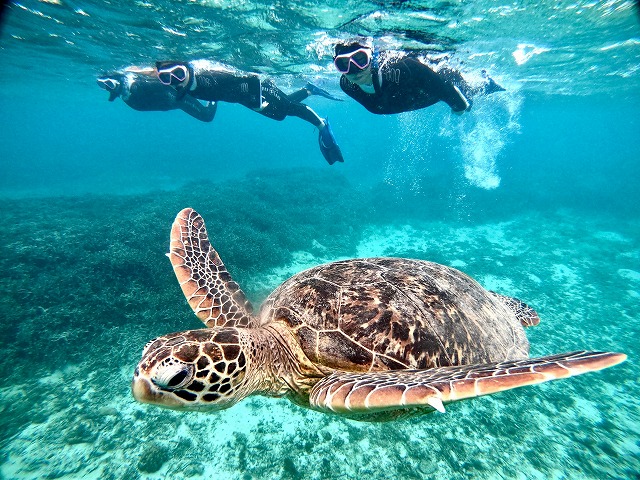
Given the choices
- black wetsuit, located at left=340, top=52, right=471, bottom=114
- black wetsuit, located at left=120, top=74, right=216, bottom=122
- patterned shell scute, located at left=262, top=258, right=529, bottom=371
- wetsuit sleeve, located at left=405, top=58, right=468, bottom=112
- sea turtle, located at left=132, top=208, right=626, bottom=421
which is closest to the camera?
sea turtle, located at left=132, top=208, right=626, bottom=421

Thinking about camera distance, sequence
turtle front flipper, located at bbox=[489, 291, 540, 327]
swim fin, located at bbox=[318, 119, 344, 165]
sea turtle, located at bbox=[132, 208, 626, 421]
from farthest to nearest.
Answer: swim fin, located at bbox=[318, 119, 344, 165] < turtle front flipper, located at bbox=[489, 291, 540, 327] < sea turtle, located at bbox=[132, 208, 626, 421]

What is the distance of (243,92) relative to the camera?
8805 mm

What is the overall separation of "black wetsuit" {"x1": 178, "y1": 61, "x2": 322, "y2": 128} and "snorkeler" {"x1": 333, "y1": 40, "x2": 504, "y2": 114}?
371 centimetres

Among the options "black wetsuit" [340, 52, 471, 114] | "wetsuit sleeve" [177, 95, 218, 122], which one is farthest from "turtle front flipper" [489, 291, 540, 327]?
"wetsuit sleeve" [177, 95, 218, 122]

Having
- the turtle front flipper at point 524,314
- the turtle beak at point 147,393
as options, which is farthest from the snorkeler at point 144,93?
the turtle front flipper at point 524,314

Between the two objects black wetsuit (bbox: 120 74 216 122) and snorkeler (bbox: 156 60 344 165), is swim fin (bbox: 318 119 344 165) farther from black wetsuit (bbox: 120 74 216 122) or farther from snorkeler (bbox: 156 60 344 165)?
black wetsuit (bbox: 120 74 216 122)

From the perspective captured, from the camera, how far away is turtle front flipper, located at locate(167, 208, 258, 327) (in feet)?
9.55

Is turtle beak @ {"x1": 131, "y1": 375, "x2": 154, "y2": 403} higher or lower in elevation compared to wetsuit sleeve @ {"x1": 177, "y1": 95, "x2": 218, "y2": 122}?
lower

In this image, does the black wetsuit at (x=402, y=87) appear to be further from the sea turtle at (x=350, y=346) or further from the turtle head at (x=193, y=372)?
the turtle head at (x=193, y=372)

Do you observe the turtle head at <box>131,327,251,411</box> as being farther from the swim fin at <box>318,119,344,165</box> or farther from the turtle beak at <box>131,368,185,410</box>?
the swim fin at <box>318,119,344,165</box>

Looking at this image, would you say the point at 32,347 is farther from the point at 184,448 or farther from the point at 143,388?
the point at 143,388

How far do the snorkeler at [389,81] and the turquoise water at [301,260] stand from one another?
2938mm

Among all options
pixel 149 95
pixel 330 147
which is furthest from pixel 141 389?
pixel 149 95

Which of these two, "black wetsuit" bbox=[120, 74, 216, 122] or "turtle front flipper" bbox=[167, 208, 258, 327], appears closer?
"turtle front flipper" bbox=[167, 208, 258, 327]
